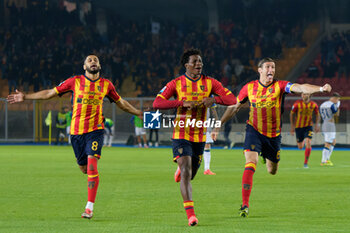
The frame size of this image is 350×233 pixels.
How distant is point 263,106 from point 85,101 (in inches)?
101

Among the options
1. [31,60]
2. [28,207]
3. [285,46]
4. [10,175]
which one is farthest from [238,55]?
[28,207]

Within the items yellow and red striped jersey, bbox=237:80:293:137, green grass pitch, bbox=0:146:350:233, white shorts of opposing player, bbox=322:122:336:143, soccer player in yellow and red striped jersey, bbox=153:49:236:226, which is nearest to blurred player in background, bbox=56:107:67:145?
green grass pitch, bbox=0:146:350:233

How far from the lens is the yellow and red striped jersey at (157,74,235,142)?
26.9 ft

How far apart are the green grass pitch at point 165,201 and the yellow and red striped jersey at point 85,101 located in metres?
1.23

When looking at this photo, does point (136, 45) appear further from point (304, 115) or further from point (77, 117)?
point (77, 117)

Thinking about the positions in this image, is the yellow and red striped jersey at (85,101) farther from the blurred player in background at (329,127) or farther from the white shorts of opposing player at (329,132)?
the white shorts of opposing player at (329,132)

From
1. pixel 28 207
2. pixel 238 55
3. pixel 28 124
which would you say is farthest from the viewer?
pixel 238 55

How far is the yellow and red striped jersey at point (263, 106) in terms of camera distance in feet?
30.9

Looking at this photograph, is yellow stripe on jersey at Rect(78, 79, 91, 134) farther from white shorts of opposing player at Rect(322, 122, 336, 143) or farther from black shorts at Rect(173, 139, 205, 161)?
white shorts of opposing player at Rect(322, 122, 336, 143)

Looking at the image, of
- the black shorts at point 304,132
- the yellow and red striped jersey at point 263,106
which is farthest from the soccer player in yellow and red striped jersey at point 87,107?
the black shorts at point 304,132

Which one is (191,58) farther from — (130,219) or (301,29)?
(301,29)

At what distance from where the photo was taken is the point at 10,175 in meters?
15.9

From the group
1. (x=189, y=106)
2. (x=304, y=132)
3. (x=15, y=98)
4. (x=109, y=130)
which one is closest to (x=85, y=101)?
(x=15, y=98)

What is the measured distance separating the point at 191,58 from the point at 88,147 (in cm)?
197
